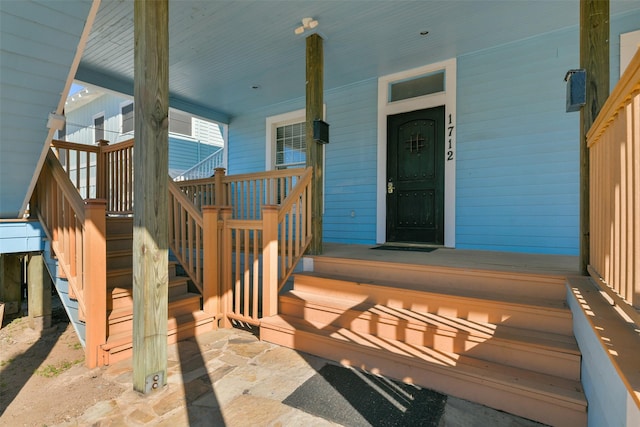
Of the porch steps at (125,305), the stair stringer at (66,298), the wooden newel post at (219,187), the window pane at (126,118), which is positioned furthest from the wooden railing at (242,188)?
the window pane at (126,118)

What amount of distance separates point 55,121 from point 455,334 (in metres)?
3.61

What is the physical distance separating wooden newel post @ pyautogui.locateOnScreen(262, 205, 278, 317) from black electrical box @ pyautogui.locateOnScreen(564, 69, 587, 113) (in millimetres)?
2634

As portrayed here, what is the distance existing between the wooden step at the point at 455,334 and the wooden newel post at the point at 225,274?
0.78 m

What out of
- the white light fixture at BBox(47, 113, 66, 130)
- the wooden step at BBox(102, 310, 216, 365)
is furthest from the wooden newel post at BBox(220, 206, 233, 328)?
the white light fixture at BBox(47, 113, 66, 130)

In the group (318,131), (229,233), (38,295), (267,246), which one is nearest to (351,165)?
(318,131)

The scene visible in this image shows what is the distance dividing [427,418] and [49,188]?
3859 mm

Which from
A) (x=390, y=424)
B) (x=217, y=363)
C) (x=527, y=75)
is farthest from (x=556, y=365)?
(x=527, y=75)

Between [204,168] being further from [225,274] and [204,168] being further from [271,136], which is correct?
[225,274]

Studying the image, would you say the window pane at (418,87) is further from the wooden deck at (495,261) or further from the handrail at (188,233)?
the handrail at (188,233)

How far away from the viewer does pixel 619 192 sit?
4.97 feet

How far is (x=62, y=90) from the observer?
2.59 metres

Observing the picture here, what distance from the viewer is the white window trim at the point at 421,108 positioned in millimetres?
4465

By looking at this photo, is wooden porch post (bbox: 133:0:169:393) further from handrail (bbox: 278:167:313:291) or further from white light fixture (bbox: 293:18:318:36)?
white light fixture (bbox: 293:18:318:36)

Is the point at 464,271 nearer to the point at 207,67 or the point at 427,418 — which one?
the point at 427,418
